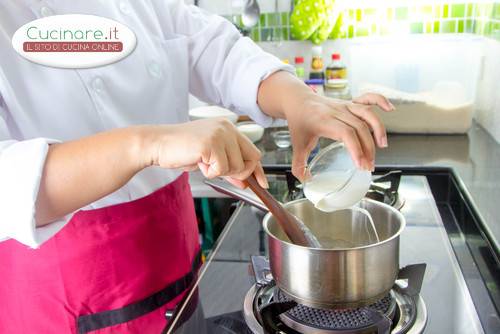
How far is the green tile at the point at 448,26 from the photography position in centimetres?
156

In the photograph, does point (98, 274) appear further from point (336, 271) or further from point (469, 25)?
point (469, 25)

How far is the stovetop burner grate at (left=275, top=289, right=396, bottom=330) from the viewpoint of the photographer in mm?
→ 554

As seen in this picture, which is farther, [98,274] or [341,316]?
[98,274]

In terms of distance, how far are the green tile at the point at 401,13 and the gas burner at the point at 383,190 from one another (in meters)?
0.79

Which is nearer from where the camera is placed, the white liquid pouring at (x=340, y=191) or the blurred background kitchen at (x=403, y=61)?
the white liquid pouring at (x=340, y=191)

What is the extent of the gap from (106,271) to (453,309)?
49cm

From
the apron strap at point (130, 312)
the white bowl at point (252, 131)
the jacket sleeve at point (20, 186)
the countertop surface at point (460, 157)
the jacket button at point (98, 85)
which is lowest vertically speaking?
the apron strap at point (130, 312)

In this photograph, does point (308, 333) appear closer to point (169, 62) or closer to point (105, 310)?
point (105, 310)

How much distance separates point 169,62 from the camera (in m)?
0.83

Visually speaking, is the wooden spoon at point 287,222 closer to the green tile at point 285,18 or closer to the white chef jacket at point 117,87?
the white chef jacket at point 117,87

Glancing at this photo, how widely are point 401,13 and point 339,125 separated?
113cm

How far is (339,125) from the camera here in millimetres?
620

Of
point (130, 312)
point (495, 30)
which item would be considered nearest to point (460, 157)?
point (495, 30)

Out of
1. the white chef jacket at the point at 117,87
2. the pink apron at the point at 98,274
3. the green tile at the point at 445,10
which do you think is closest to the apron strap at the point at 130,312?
the pink apron at the point at 98,274
